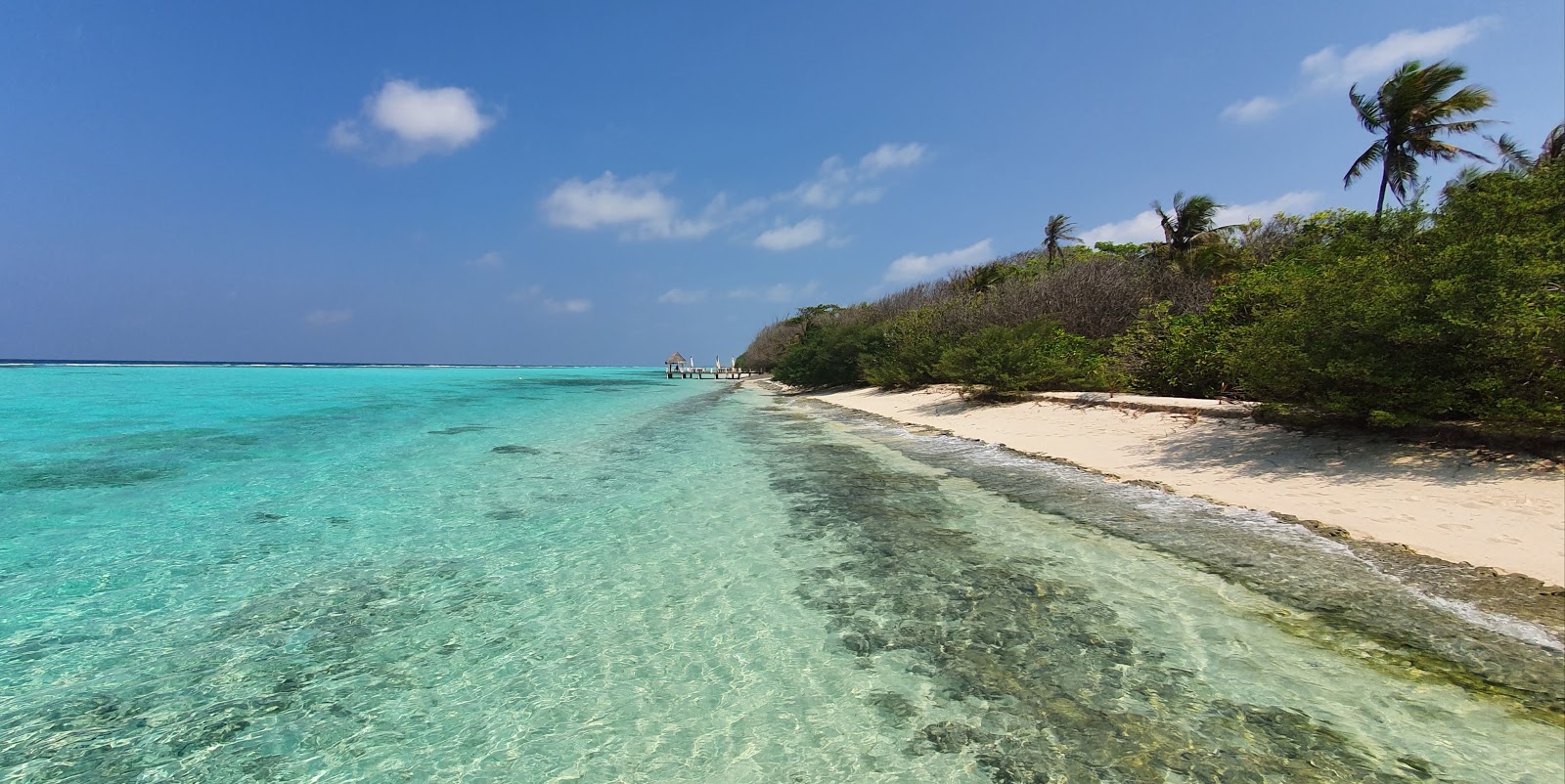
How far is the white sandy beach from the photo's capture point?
5328 millimetres

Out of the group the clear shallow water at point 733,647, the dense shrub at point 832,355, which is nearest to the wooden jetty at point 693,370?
the dense shrub at point 832,355

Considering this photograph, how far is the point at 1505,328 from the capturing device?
6344mm

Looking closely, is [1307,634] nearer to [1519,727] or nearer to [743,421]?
[1519,727]

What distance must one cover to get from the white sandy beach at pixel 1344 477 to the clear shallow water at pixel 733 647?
0.89 meters

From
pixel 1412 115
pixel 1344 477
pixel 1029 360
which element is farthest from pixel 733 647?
pixel 1412 115

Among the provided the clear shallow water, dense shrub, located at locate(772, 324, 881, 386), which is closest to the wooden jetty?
dense shrub, located at locate(772, 324, 881, 386)

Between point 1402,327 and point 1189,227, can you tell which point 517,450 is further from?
point 1189,227

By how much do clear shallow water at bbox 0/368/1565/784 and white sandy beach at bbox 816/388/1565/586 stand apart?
891 millimetres

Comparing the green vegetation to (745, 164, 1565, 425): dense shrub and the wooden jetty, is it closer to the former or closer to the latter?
(745, 164, 1565, 425): dense shrub

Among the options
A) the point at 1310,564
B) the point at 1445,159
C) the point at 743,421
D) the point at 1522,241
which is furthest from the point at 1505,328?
the point at 1445,159

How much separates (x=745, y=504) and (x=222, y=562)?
575 centimetres

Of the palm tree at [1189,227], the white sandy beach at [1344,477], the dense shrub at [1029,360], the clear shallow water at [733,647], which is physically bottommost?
the clear shallow water at [733,647]

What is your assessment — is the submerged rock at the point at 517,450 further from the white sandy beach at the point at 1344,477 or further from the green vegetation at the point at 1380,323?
the green vegetation at the point at 1380,323

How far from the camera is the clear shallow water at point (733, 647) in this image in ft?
9.60
